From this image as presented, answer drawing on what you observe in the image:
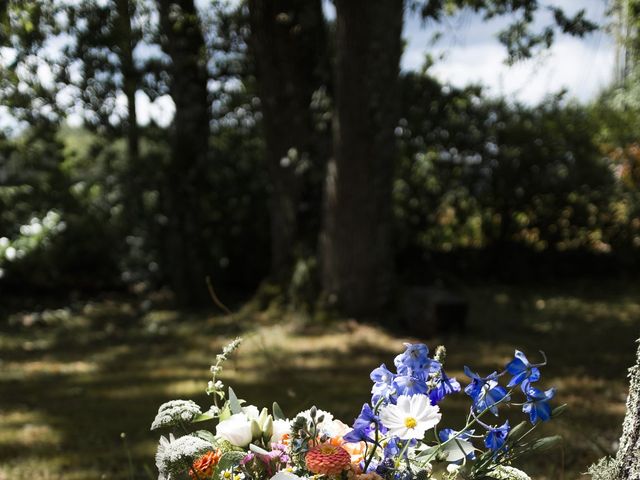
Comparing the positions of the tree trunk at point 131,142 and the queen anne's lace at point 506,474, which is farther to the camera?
the tree trunk at point 131,142

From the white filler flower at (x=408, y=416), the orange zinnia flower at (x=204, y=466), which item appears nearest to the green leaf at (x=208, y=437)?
the orange zinnia flower at (x=204, y=466)

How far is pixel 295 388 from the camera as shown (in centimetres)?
621

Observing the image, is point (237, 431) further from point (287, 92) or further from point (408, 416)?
point (287, 92)

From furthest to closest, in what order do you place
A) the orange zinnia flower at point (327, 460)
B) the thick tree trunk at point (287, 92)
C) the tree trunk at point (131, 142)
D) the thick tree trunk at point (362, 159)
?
the tree trunk at point (131, 142)
the thick tree trunk at point (287, 92)
the thick tree trunk at point (362, 159)
the orange zinnia flower at point (327, 460)

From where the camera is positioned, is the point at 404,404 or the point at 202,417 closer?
the point at 404,404

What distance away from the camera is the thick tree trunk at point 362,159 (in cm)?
778

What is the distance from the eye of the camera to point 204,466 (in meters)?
1.67

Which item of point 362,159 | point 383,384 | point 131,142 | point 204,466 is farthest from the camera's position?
point 131,142

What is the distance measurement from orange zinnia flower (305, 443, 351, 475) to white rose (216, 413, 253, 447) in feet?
0.63

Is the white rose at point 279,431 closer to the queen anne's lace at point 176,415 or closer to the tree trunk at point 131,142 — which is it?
the queen anne's lace at point 176,415

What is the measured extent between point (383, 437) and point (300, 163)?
288 inches

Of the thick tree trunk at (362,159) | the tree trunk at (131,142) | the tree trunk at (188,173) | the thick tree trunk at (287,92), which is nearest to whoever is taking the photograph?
the thick tree trunk at (362,159)

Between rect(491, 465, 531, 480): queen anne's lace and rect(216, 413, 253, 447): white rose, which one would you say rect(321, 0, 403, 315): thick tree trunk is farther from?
rect(216, 413, 253, 447): white rose

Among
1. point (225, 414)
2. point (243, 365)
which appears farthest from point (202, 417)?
point (243, 365)
